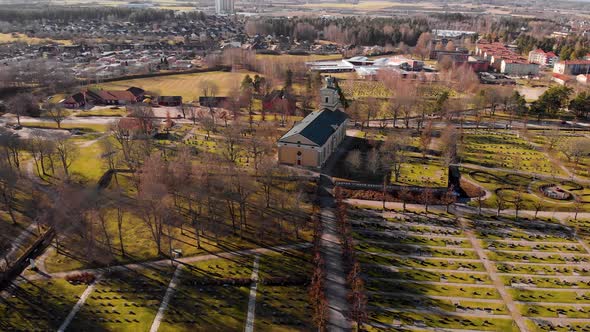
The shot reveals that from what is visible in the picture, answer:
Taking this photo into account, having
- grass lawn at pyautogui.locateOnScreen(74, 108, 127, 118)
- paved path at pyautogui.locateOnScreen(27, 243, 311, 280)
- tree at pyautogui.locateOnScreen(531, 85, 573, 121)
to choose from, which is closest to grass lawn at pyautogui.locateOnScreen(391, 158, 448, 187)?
paved path at pyautogui.locateOnScreen(27, 243, 311, 280)

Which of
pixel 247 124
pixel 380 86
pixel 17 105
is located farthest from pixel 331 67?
pixel 17 105

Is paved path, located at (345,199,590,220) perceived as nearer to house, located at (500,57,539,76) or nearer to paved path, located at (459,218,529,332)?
paved path, located at (459,218,529,332)

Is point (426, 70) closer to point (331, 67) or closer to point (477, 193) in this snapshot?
point (331, 67)

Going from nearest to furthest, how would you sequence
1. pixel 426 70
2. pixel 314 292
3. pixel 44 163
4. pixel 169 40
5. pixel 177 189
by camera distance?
pixel 314 292, pixel 177 189, pixel 44 163, pixel 426 70, pixel 169 40

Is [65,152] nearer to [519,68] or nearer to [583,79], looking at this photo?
[583,79]

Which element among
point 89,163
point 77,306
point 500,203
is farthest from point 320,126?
point 77,306
